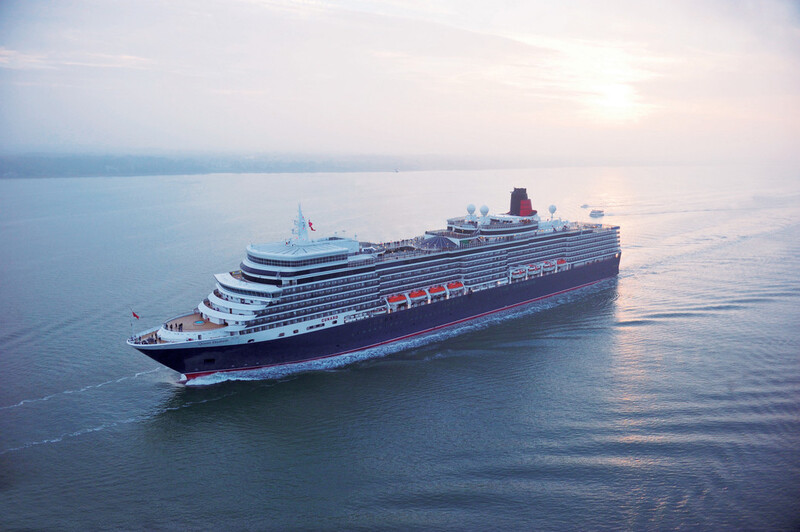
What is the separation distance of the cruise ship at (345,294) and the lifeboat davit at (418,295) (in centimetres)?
12

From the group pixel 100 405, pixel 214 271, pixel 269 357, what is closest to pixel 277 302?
pixel 269 357

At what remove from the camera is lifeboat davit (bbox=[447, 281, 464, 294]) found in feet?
178

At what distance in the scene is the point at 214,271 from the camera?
6931 cm

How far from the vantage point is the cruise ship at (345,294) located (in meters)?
40.2

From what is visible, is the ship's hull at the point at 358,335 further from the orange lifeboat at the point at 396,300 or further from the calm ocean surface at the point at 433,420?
the calm ocean surface at the point at 433,420

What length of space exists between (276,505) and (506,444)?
48.3ft

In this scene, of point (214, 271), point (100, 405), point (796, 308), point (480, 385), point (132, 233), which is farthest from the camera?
point (132, 233)

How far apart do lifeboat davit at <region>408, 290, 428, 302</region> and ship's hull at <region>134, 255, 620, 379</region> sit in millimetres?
1080

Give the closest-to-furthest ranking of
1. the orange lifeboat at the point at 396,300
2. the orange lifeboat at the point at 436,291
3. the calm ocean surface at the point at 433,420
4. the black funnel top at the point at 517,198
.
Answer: the calm ocean surface at the point at 433,420
the orange lifeboat at the point at 396,300
the orange lifeboat at the point at 436,291
the black funnel top at the point at 517,198

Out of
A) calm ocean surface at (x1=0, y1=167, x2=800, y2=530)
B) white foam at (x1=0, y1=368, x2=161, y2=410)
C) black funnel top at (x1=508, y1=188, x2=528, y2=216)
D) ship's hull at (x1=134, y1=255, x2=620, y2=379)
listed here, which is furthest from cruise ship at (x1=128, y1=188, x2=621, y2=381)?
white foam at (x1=0, y1=368, x2=161, y2=410)

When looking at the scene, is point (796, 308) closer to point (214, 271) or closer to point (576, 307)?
point (576, 307)

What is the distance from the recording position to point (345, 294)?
45.5m

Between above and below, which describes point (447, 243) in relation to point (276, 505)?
above

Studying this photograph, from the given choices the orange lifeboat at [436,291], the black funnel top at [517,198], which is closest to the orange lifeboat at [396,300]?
the orange lifeboat at [436,291]
